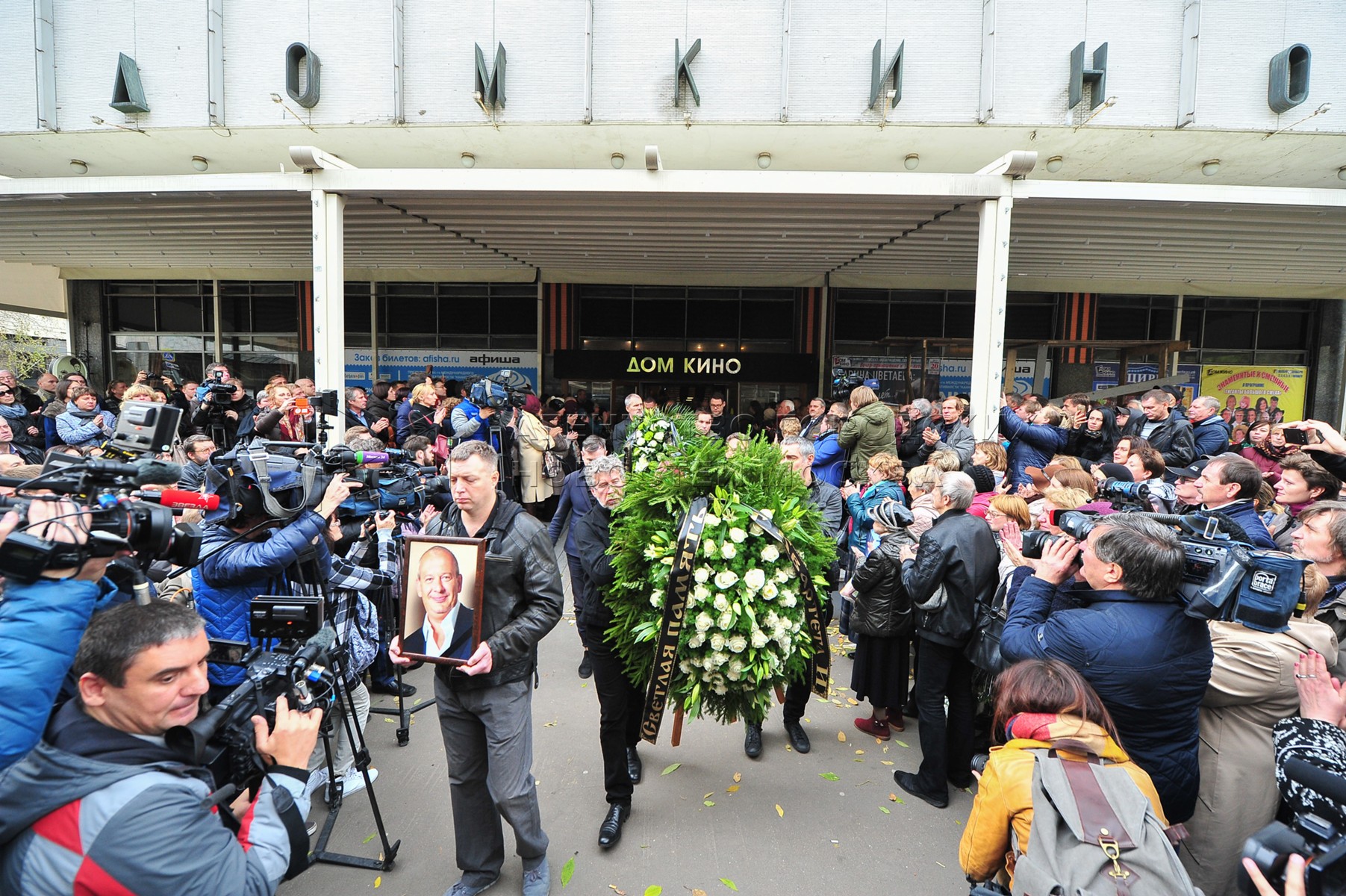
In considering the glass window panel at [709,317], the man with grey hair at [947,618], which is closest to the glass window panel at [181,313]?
the glass window panel at [709,317]

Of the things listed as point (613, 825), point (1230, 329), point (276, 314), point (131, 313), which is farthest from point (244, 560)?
point (1230, 329)

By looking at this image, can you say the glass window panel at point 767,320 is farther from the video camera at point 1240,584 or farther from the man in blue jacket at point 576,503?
the video camera at point 1240,584

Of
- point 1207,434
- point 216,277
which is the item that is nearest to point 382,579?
point 1207,434

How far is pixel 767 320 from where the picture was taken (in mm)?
15969

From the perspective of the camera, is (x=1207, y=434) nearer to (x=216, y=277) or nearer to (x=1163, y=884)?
(x=1163, y=884)

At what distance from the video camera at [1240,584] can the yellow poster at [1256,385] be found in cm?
1749

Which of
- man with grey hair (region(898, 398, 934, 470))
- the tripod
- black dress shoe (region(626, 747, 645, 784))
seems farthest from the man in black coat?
man with grey hair (region(898, 398, 934, 470))

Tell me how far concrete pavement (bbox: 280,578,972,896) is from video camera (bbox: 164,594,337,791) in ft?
5.04

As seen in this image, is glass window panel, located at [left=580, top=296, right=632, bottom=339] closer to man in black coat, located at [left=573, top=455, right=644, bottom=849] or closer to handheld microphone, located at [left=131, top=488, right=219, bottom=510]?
man in black coat, located at [left=573, top=455, right=644, bottom=849]

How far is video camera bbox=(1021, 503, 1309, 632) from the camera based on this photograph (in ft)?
7.11

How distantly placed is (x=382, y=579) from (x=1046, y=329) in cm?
1640

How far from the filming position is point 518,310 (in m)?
15.9

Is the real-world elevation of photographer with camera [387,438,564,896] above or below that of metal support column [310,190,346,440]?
below

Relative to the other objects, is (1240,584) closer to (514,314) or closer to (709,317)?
(709,317)
